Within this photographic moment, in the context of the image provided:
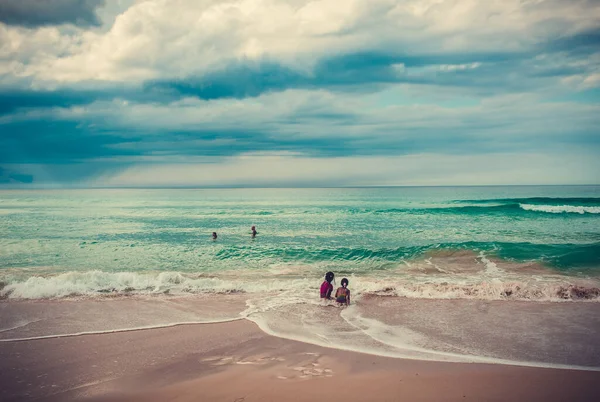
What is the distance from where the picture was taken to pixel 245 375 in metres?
6.27

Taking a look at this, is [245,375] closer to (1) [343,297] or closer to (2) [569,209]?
(1) [343,297]

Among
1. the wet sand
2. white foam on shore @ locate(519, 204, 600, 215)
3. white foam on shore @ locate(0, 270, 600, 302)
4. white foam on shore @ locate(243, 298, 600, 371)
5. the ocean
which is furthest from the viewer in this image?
white foam on shore @ locate(519, 204, 600, 215)

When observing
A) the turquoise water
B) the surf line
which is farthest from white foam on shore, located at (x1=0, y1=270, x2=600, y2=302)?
the surf line

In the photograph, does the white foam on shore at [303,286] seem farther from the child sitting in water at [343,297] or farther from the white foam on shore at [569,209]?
the white foam on shore at [569,209]

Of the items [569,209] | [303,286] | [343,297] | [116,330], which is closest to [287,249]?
[303,286]

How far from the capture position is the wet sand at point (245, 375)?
5.59 meters

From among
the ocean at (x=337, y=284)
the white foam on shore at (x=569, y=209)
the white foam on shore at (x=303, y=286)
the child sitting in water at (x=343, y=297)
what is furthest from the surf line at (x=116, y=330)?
the white foam on shore at (x=569, y=209)

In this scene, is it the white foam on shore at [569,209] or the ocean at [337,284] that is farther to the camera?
the white foam on shore at [569,209]

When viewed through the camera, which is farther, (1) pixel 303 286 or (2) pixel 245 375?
(1) pixel 303 286

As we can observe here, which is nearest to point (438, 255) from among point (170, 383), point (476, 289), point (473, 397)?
point (476, 289)

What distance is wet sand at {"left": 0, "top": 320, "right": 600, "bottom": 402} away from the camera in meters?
5.59

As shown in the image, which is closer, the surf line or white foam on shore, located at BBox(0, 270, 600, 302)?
the surf line

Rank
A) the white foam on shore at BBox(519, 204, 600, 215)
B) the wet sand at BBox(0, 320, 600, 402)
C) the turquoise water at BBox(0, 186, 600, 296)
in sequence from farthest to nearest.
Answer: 1. the white foam on shore at BBox(519, 204, 600, 215)
2. the turquoise water at BBox(0, 186, 600, 296)
3. the wet sand at BBox(0, 320, 600, 402)

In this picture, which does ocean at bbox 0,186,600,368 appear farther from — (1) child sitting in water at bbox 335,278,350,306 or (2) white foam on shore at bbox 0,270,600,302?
(1) child sitting in water at bbox 335,278,350,306
